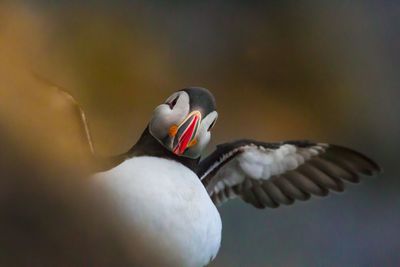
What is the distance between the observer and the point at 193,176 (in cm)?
82

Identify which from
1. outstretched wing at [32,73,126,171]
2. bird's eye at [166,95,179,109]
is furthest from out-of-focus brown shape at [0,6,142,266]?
bird's eye at [166,95,179,109]

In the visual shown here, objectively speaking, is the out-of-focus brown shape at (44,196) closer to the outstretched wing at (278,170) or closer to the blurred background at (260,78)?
the blurred background at (260,78)

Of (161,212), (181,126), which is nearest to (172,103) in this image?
(181,126)

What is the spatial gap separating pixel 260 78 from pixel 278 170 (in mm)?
131

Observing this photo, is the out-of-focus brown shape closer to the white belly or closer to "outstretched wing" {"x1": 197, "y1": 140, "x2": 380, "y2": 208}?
the white belly

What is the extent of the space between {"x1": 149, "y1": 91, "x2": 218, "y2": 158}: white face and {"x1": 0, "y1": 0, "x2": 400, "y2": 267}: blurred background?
0.05m

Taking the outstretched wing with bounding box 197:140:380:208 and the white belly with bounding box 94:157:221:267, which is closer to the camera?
the white belly with bounding box 94:157:221:267

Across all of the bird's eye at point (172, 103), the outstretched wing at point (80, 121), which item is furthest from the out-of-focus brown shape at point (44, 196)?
the bird's eye at point (172, 103)

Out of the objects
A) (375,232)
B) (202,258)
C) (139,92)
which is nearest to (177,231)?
(202,258)

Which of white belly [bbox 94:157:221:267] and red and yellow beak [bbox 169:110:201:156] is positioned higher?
red and yellow beak [bbox 169:110:201:156]

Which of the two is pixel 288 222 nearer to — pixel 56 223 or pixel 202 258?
pixel 202 258

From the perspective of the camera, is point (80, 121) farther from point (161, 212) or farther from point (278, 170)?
point (278, 170)

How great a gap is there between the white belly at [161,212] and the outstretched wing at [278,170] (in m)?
0.10

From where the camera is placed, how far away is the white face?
788mm
